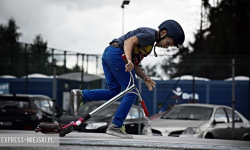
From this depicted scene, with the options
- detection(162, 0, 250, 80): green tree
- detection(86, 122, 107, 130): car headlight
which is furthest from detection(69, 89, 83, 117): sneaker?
detection(162, 0, 250, 80): green tree

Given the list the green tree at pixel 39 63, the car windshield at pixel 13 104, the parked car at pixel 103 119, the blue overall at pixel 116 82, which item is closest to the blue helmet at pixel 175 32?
A: the blue overall at pixel 116 82

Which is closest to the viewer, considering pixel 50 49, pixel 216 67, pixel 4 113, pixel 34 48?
pixel 4 113

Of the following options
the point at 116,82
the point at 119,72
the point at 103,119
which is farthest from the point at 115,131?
the point at 103,119

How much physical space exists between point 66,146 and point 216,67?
12.2 m

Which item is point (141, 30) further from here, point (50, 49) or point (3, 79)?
point (3, 79)

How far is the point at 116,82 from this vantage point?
A: 5.26 m

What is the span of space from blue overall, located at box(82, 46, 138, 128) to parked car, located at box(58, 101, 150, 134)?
5783 millimetres

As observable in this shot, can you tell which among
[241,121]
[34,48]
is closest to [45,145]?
[241,121]

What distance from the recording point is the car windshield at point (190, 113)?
1076 cm

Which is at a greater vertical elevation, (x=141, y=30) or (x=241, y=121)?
(x=141, y=30)

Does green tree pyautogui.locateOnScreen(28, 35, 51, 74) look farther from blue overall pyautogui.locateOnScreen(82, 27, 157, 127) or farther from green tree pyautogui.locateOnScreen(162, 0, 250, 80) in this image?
blue overall pyautogui.locateOnScreen(82, 27, 157, 127)

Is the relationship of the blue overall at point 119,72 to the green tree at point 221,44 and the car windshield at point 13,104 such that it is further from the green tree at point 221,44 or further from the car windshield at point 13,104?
the green tree at point 221,44

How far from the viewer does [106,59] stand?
5.15 metres

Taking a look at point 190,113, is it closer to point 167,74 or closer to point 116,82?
point 167,74
